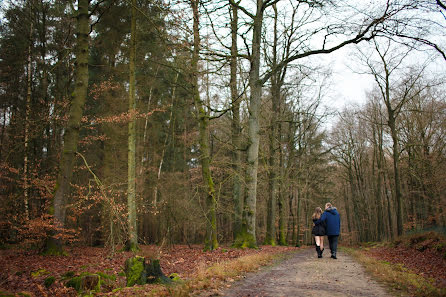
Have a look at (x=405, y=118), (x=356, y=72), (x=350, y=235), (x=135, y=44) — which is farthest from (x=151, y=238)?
(x=350, y=235)

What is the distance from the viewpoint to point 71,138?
9.91 m

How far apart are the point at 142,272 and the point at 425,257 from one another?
9.58 metres

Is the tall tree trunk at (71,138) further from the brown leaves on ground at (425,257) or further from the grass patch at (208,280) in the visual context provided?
the brown leaves on ground at (425,257)

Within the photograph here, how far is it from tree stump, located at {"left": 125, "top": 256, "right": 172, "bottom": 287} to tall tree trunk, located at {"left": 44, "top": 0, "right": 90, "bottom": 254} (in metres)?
4.74

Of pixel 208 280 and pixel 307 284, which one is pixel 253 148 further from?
pixel 208 280

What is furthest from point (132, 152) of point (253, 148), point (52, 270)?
point (52, 270)

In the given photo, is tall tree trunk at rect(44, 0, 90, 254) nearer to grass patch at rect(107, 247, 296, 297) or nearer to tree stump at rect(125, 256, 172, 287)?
tree stump at rect(125, 256, 172, 287)

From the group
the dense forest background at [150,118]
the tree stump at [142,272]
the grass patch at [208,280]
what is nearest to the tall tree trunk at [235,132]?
the dense forest background at [150,118]

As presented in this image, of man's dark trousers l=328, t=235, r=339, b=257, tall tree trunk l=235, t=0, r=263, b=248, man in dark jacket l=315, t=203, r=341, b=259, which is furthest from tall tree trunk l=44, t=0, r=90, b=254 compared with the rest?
man's dark trousers l=328, t=235, r=339, b=257

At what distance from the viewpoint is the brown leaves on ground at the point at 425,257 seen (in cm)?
745

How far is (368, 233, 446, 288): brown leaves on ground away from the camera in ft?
24.4

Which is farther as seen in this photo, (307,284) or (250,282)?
(250,282)

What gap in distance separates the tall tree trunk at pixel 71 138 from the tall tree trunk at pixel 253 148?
Result: 6238 millimetres

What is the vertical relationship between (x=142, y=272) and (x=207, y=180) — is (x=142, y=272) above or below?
below
